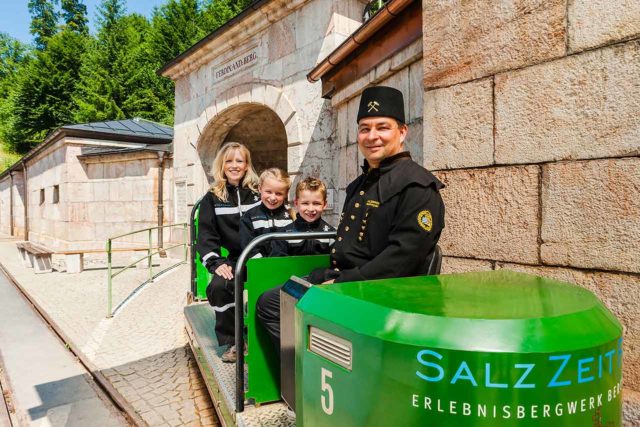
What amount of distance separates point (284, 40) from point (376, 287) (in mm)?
7179

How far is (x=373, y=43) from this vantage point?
4203mm

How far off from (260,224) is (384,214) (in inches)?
61.2

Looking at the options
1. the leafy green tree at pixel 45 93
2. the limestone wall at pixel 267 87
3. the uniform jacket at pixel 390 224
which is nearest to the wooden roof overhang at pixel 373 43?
the limestone wall at pixel 267 87

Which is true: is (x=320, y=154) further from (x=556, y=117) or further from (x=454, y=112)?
(x=556, y=117)

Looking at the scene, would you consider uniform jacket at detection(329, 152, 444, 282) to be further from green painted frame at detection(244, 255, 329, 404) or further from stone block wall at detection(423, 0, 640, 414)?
stone block wall at detection(423, 0, 640, 414)

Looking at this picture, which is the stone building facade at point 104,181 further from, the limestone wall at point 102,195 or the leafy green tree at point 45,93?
the leafy green tree at point 45,93

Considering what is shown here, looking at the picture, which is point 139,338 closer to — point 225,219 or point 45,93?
point 225,219

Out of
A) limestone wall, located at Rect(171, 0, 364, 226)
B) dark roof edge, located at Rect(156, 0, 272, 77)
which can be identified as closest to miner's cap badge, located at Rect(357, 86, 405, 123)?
limestone wall, located at Rect(171, 0, 364, 226)

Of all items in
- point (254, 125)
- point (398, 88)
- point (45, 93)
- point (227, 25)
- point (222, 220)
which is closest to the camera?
point (222, 220)

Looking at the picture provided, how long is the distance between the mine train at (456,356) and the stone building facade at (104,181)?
11707mm

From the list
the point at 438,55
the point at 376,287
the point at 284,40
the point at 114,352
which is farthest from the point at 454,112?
the point at 284,40

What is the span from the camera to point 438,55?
278 cm

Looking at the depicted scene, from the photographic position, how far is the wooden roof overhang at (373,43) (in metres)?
3.42

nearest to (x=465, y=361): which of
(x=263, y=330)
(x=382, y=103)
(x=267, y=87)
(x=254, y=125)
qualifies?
(x=382, y=103)
